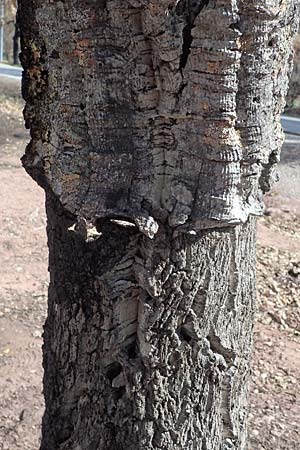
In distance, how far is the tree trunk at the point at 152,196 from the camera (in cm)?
179

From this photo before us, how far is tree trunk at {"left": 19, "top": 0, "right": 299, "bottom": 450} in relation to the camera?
5.88 ft

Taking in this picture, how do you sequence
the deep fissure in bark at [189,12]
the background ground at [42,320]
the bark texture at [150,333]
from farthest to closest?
1. the background ground at [42,320]
2. the bark texture at [150,333]
3. the deep fissure in bark at [189,12]

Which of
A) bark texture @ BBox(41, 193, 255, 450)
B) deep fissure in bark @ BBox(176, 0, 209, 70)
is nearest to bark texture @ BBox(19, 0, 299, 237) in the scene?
deep fissure in bark @ BBox(176, 0, 209, 70)


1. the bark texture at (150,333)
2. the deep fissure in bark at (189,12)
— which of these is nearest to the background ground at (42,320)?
the bark texture at (150,333)

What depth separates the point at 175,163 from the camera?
1889 millimetres

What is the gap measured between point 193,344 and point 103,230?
39 cm

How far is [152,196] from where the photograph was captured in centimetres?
192

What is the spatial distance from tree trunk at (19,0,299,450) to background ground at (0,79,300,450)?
157 cm

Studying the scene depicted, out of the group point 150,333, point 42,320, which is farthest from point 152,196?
point 42,320

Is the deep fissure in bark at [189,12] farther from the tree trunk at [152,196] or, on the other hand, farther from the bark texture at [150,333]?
the bark texture at [150,333]

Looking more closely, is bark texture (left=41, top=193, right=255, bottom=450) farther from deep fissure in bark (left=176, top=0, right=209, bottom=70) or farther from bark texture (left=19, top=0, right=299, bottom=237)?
deep fissure in bark (left=176, top=0, right=209, bottom=70)

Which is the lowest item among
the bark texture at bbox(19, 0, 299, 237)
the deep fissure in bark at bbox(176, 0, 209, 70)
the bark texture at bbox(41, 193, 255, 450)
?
the bark texture at bbox(41, 193, 255, 450)

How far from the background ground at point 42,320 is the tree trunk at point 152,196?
157 cm

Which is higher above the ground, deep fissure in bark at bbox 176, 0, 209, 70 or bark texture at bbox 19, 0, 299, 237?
deep fissure in bark at bbox 176, 0, 209, 70
